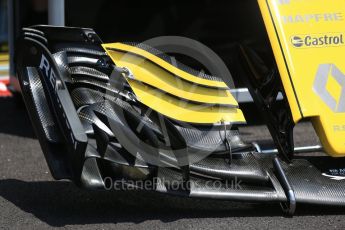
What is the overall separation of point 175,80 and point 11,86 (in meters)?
3.49

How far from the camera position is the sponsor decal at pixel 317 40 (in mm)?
4680

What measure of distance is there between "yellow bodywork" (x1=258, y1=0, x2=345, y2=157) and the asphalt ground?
1.77 ft

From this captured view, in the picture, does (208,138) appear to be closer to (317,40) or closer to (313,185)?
(313,185)

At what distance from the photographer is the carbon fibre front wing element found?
4.30 meters

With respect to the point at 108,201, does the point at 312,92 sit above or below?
above

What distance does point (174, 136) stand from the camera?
14.3 ft

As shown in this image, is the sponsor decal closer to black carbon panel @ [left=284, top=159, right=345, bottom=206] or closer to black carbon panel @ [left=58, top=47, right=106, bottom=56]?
black carbon panel @ [left=284, top=159, right=345, bottom=206]

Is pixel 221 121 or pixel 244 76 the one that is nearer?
pixel 221 121

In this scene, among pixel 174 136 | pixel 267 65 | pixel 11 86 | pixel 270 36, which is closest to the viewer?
pixel 174 136

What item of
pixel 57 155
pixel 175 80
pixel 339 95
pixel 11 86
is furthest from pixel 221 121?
pixel 11 86

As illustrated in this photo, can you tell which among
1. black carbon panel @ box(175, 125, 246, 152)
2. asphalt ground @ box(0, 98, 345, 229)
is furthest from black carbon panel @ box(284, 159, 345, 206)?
black carbon panel @ box(175, 125, 246, 152)

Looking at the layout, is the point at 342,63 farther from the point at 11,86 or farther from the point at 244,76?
the point at 11,86

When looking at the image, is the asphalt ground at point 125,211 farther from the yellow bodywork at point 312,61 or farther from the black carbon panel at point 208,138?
the yellow bodywork at point 312,61

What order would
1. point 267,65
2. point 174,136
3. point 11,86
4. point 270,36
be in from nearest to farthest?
1. point 174,136
2. point 270,36
3. point 267,65
4. point 11,86
